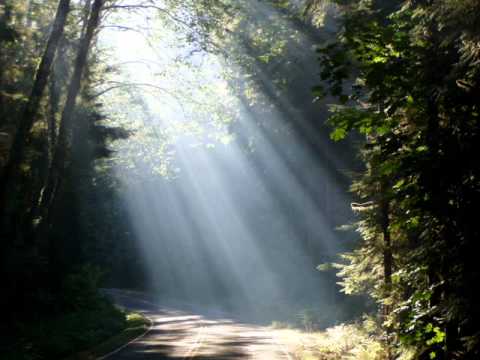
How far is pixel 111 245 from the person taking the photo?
230 ft

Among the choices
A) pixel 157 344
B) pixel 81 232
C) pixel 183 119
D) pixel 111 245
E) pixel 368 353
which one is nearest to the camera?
pixel 368 353

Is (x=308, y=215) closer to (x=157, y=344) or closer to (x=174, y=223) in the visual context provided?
(x=157, y=344)

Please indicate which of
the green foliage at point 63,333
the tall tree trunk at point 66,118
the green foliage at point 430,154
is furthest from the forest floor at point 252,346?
the green foliage at point 430,154

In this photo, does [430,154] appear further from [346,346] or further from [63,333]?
[63,333]

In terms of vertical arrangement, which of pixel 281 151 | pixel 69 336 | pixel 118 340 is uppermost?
pixel 281 151

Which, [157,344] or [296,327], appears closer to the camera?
[157,344]

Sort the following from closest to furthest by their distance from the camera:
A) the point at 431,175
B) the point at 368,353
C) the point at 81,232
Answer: the point at 431,175, the point at 368,353, the point at 81,232

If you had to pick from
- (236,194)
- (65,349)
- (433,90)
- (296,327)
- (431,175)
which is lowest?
(296,327)

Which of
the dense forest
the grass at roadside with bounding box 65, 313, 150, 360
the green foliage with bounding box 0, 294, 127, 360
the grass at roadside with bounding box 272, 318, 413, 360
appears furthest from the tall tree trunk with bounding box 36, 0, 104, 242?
the grass at roadside with bounding box 272, 318, 413, 360

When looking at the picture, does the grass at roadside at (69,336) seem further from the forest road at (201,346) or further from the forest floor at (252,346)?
the forest floor at (252,346)

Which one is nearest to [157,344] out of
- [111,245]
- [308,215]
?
[308,215]

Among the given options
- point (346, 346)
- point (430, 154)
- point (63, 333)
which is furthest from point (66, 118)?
point (430, 154)

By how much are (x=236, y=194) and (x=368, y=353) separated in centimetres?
4040

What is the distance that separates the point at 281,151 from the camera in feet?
113
